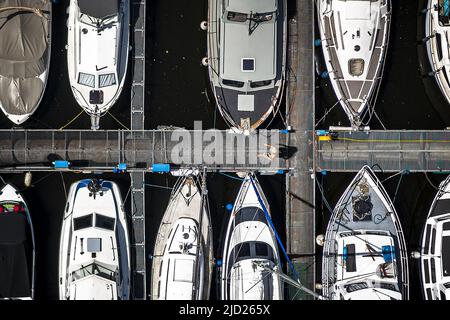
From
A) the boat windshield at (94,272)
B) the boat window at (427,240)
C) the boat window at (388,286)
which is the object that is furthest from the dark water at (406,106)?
the boat windshield at (94,272)

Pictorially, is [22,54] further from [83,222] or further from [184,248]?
[184,248]

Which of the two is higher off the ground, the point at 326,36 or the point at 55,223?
the point at 326,36

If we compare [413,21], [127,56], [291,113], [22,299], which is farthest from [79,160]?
[413,21]

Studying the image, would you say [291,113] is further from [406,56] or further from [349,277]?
[349,277]

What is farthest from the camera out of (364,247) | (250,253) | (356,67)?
(356,67)

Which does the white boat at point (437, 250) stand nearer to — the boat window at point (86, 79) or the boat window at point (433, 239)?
the boat window at point (433, 239)

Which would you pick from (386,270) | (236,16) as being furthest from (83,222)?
(386,270)

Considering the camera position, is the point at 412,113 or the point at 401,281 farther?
the point at 412,113
